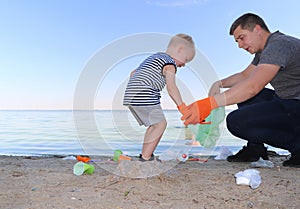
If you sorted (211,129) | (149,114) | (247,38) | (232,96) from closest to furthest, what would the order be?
(232,96)
(247,38)
(149,114)
(211,129)

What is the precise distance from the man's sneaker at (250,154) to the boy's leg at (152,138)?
0.77 metres

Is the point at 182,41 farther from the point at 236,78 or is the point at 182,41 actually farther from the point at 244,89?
the point at 244,89

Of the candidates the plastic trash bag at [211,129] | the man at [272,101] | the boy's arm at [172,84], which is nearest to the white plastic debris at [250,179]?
the man at [272,101]

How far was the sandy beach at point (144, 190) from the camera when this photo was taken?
5.90 feet

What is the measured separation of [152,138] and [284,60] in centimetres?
120

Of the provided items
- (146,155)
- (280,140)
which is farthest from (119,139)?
(280,140)

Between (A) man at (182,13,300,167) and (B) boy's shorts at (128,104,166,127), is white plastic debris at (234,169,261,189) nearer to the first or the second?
(A) man at (182,13,300,167)

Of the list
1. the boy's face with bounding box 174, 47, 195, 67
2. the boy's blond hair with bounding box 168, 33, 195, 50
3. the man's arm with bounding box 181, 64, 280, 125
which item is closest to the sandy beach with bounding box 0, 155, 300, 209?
the man's arm with bounding box 181, 64, 280, 125

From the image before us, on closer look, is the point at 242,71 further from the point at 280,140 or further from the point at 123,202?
the point at 123,202

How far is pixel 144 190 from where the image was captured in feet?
6.63

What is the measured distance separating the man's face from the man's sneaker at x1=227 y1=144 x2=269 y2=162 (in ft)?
3.13

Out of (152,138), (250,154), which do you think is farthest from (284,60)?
(152,138)

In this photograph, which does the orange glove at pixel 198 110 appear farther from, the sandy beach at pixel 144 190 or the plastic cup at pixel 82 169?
the plastic cup at pixel 82 169

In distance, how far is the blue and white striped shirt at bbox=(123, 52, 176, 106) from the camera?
2936mm
